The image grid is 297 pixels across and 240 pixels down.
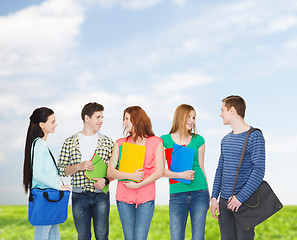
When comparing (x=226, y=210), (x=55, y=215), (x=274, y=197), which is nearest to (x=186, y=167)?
(x=226, y=210)

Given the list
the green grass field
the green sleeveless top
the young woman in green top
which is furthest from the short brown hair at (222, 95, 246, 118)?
the green grass field

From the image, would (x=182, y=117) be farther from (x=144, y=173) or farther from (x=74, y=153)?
(x=74, y=153)

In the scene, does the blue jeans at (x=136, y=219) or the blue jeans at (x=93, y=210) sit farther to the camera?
the blue jeans at (x=93, y=210)

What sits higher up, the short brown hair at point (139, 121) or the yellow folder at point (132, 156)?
the short brown hair at point (139, 121)

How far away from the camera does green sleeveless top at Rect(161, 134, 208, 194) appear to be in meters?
4.54

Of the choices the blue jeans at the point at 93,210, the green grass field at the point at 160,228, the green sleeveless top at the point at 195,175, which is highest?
the green sleeveless top at the point at 195,175

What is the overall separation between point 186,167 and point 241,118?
0.90 meters

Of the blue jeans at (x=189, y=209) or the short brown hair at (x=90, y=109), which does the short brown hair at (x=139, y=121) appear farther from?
the blue jeans at (x=189, y=209)

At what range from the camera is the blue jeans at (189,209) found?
454 centimetres

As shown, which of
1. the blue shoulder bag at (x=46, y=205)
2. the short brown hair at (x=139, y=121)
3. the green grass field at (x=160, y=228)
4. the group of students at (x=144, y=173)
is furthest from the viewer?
the green grass field at (x=160, y=228)

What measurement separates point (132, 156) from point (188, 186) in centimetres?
81

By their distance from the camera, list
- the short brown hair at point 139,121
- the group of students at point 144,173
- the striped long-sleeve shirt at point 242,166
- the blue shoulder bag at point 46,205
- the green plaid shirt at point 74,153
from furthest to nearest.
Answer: the green plaid shirt at point 74,153, the blue shoulder bag at point 46,205, the short brown hair at point 139,121, the group of students at point 144,173, the striped long-sleeve shirt at point 242,166

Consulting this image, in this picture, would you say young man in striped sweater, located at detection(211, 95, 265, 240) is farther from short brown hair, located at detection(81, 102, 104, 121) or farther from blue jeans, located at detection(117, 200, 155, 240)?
short brown hair, located at detection(81, 102, 104, 121)

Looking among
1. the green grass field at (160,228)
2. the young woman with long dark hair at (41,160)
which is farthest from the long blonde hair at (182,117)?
the green grass field at (160,228)
